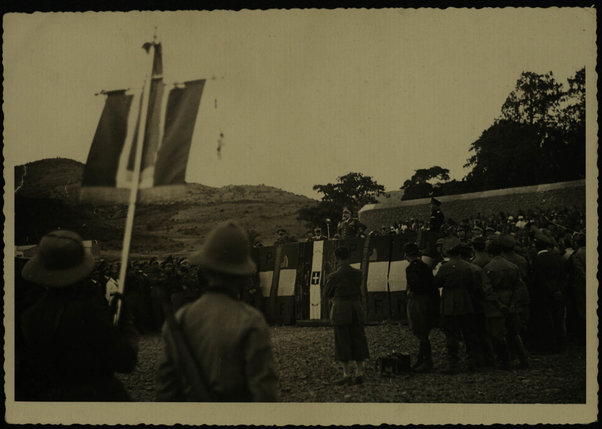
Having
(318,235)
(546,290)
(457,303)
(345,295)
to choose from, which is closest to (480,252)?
(457,303)

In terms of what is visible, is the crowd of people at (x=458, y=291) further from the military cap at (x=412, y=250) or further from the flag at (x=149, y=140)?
the flag at (x=149, y=140)

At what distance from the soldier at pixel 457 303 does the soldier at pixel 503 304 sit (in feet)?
0.73

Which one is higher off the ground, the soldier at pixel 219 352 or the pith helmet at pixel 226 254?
the pith helmet at pixel 226 254

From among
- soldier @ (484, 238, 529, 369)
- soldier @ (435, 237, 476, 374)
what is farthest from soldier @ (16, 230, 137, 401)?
soldier @ (484, 238, 529, 369)

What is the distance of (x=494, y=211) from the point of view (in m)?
6.56

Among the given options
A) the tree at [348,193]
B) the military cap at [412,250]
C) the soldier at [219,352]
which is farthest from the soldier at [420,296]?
the soldier at [219,352]

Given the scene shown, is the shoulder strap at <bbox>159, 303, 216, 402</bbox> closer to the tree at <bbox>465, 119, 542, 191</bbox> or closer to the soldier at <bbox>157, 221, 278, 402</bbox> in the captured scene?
the soldier at <bbox>157, 221, 278, 402</bbox>

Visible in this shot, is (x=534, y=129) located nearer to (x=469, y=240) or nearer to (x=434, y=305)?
(x=469, y=240)

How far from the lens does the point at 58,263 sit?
3893 millimetres

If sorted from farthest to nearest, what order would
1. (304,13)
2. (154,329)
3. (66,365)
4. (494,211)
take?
(494,211) < (304,13) < (154,329) < (66,365)

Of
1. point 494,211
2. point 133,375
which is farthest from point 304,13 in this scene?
point 133,375

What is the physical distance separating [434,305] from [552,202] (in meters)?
1.53

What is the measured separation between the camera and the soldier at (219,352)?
3.06m

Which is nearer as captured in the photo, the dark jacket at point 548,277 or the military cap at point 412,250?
the military cap at point 412,250
